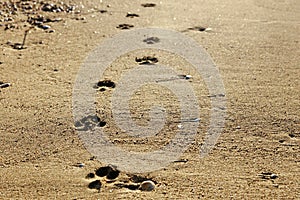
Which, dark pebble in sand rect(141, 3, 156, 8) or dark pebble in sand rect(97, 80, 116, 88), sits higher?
dark pebble in sand rect(141, 3, 156, 8)

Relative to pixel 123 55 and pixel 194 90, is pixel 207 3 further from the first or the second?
pixel 194 90

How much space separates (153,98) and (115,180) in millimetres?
777

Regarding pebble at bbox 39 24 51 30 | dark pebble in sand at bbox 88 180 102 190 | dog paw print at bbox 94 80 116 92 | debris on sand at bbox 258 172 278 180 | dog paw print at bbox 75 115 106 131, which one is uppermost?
pebble at bbox 39 24 51 30

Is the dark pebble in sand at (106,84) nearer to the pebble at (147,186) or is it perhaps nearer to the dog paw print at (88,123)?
the dog paw print at (88,123)

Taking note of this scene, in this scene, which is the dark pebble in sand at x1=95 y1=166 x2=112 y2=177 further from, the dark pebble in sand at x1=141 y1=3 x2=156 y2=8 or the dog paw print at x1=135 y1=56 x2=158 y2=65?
the dark pebble in sand at x1=141 y1=3 x2=156 y2=8

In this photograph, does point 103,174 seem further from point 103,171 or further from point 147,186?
point 147,186

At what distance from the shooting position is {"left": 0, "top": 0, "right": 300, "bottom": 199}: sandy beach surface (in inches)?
89.1

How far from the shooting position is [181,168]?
7.72 feet

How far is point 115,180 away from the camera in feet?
7.48

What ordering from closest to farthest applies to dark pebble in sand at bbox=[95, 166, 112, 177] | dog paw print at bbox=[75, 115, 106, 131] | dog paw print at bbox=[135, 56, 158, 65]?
dark pebble in sand at bbox=[95, 166, 112, 177] < dog paw print at bbox=[75, 115, 106, 131] < dog paw print at bbox=[135, 56, 158, 65]

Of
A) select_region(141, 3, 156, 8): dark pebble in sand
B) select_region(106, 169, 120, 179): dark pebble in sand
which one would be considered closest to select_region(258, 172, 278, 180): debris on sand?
select_region(106, 169, 120, 179): dark pebble in sand

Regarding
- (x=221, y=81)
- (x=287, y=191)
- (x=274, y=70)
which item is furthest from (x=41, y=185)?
(x=274, y=70)

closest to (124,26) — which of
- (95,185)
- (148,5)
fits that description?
(148,5)

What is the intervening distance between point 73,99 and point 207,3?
6.59 feet
